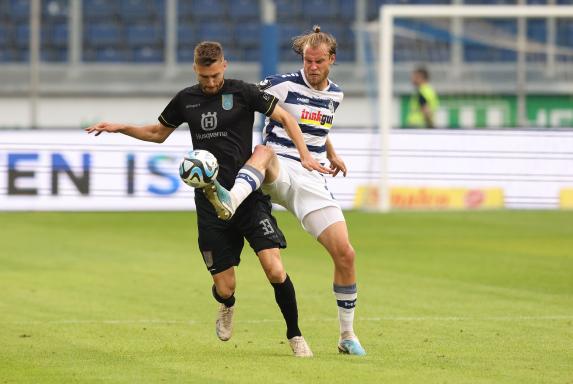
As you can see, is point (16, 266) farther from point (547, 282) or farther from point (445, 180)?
point (445, 180)

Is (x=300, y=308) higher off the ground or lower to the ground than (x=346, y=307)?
lower

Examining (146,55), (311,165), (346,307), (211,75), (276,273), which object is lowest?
(346,307)

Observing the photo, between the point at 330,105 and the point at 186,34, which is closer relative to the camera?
the point at 330,105

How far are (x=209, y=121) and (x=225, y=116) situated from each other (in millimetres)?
101

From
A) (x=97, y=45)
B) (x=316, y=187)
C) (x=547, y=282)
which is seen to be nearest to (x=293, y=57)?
(x=97, y=45)

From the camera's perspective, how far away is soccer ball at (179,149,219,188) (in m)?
7.57

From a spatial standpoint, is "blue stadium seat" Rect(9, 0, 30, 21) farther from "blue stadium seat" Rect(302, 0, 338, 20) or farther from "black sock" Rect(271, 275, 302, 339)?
"black sock" Rect(271, 275, 302, 339)

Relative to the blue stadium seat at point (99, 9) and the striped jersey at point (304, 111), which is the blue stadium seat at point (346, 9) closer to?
the blue stadium seat at point (99, 9)

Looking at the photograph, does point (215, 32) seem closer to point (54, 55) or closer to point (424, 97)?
point (54, 55)

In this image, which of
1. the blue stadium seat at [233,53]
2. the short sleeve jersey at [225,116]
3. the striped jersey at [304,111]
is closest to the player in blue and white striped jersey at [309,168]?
the striped jersey at [304,111]

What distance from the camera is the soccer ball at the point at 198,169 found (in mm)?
7570

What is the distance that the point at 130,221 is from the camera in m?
20.8

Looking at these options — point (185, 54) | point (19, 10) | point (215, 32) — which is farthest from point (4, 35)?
point (215, 32)

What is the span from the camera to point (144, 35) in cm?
3198
